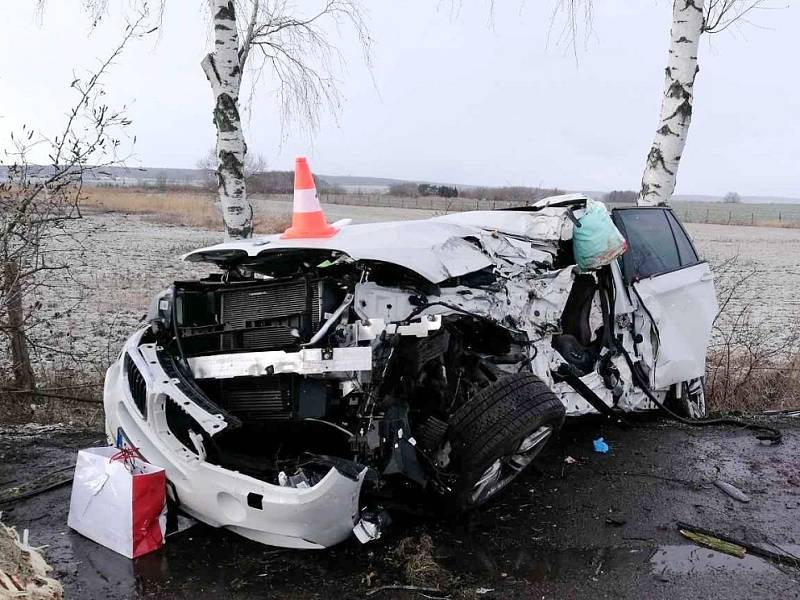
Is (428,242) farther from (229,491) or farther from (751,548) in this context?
(751,548)

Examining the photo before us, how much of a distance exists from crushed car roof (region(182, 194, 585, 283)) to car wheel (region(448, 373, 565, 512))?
0.70m

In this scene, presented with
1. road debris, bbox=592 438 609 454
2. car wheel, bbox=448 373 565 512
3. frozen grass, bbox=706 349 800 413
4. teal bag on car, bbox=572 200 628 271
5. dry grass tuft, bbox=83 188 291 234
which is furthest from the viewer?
dry grass tuft, bbox=83 188 291 234

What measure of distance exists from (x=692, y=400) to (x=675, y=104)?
10.5 feet

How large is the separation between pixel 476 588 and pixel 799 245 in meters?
31.1

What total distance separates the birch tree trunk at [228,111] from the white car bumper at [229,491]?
3.59 meters

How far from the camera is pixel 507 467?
3.82 m

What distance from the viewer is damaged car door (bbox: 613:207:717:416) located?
16.8ft

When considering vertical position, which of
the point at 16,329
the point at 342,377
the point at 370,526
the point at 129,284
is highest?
the point at 342,377

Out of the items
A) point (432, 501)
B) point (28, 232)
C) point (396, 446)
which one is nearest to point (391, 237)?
point (396, 446)

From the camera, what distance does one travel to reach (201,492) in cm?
347

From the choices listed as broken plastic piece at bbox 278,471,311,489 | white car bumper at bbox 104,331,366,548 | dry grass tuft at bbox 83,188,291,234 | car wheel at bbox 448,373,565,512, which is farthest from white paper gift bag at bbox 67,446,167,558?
dry grass tuft at bbox 83,188,291,234

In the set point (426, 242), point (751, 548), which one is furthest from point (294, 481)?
point (751, 548)

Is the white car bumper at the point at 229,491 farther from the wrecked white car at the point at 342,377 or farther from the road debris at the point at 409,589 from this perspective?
the road debris at the point at 409,589

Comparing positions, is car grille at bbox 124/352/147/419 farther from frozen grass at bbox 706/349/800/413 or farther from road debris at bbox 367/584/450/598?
frozen grass at bbox 706/349/800/413
